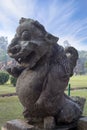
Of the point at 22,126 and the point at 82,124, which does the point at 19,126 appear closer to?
the point at 22,126

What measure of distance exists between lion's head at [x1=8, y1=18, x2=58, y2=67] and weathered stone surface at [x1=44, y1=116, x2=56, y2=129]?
0.54m

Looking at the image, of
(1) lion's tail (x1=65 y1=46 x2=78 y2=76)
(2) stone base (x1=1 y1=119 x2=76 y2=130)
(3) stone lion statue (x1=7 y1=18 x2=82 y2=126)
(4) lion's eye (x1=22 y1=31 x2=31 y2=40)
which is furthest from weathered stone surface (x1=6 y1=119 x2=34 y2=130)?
(4) lion's eye (x1=22 y1=31 x2=31 y2=40)

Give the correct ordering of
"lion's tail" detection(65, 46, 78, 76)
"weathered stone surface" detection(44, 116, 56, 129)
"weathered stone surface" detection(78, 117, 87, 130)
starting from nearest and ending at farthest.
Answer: "weathered stone surface" detection(44, 116, 56, 129), "weathered stone surface" detection(78, 117, 87, 130), "lion's tail" detection(65, 46, 78, 76)

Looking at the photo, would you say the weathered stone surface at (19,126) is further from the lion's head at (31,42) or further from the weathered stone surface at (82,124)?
the lion's head at (31,42)

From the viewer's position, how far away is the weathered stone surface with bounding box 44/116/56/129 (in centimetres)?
247

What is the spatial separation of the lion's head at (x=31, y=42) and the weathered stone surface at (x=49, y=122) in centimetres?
54

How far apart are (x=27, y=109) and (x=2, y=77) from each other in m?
21.3

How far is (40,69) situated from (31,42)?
0.87ft

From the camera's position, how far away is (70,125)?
2.62m

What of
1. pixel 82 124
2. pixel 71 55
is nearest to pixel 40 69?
pixel 71 55

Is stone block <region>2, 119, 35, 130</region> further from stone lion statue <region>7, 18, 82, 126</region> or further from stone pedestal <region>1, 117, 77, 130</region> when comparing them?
stone lion statue <region>7, 18, 82, 126</region>

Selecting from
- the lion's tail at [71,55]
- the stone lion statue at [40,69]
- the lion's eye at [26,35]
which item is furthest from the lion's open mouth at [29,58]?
the lion's tail at [71,55]

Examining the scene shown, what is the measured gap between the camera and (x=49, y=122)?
2482 millimetres

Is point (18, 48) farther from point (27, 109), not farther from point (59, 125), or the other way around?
point (59, 125)
